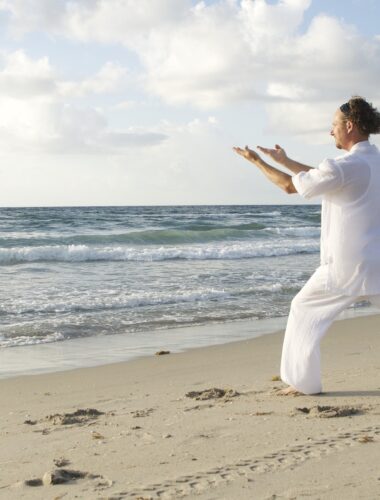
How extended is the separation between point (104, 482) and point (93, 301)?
7.99 meters

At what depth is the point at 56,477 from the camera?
3.34 metres

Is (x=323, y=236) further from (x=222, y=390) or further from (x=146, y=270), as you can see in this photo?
(x=146, y=270)

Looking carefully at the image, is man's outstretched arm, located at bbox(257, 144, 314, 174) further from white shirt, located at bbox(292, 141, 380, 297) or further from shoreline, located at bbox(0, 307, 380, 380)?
shoreline, located at bbox(0, 307, 380, 380)

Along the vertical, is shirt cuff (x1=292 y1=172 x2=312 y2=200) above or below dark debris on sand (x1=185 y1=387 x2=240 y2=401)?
above

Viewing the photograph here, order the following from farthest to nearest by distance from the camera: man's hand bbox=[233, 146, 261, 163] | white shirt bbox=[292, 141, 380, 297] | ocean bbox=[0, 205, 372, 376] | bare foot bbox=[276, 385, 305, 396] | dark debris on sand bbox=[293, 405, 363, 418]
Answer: ocean bbox=[0, 205, 372, 376]
bare foot bbox=[276, 385, 305, 396]
man's hand bbox=[233, 146, 261, 163]
dark debris on sand bbox=[293, 405, 363, 418]
white shirt bbox=[292, 141, 380, 297]

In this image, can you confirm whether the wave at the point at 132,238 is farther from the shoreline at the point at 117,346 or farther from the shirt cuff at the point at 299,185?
the shirt cuff at the point at 299,185

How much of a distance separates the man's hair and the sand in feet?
5.74

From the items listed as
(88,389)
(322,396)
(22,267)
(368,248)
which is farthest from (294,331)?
(22,267)

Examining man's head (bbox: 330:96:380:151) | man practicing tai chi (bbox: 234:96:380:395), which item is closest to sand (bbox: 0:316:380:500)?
man practicing tai chi (bbox: 234:96:380:395)

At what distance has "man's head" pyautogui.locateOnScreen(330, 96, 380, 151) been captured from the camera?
4406mm

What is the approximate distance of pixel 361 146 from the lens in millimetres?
4441

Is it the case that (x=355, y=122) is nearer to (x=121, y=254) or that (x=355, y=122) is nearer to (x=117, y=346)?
(x=117, y=346)

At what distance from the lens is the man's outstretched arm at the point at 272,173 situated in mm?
4441

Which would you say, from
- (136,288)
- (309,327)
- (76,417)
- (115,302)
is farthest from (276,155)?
(136,288)
